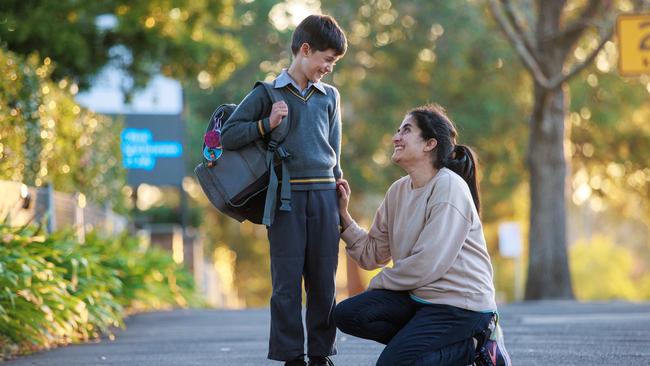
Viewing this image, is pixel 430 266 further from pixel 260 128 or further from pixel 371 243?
pixel 260 128

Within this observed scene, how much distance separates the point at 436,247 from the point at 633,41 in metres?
8.29

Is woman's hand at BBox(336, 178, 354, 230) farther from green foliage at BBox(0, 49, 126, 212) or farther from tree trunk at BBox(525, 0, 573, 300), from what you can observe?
tree trunk at BBox(525, 0, 573, 300)

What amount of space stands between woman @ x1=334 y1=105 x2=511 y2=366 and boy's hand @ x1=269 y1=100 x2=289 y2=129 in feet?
1.59

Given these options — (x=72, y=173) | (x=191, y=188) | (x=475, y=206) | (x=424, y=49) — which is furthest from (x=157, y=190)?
(x=475, y=206)

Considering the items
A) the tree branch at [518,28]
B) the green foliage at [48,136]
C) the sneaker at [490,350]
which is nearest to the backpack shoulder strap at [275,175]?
the sneaker at [490,350]

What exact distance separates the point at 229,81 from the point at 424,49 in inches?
185

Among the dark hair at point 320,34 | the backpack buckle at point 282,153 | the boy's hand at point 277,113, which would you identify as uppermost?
the dark hair at point 320,34

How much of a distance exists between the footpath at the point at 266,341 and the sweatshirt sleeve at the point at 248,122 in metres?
1.73

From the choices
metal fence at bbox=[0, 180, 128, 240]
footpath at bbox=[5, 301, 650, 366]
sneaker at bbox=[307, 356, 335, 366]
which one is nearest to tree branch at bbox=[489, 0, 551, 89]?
metal fence at bbox=[0, 180, 128, 240]

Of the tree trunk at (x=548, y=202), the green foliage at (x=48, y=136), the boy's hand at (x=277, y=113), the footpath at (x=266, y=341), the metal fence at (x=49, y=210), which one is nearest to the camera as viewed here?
the boy's hand at (x=277, y=113)

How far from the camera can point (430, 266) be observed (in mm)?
5578

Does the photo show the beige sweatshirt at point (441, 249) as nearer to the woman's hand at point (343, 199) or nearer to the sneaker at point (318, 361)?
the woman's hand at point (343, 199)

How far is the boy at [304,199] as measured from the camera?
593 centimetres

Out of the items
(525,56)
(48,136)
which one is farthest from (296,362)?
(525,56)
